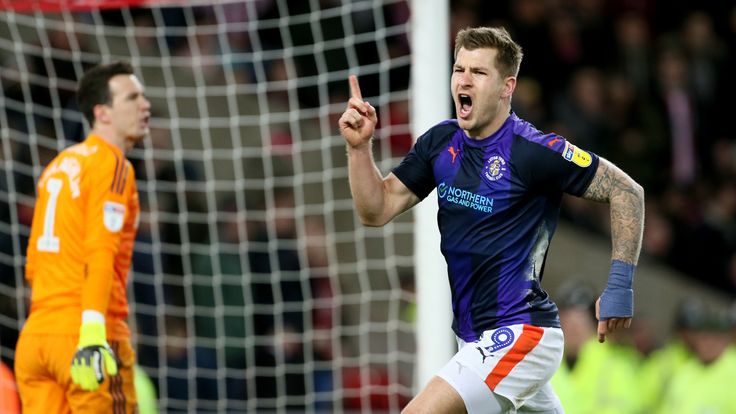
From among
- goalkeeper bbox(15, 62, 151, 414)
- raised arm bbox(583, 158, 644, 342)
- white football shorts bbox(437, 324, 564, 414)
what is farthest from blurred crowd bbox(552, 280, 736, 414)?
goalkeeper bbox(15, 62, 151, 414)

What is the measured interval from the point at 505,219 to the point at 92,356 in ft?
6.48

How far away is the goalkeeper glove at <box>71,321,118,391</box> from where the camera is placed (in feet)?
18.5

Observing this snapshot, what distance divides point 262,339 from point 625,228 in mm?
5469

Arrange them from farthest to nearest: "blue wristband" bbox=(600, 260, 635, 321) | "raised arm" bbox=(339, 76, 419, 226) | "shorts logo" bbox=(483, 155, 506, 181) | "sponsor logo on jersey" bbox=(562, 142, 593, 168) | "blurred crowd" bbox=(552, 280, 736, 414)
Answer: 1. "blurred crowd" bbox=(552, 280, 736, 414)
2. "raised arm" bbox=(339, 76, 419, 226)
3. "shorts logo" bbox=(483, 155, 506, 181)
4. "sponsor logo on jersey" bbox=(562, 142, 593, 168)
5. "blue wristband" bbox=(600, 260, 635, 321)

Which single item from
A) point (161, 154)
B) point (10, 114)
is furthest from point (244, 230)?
point (10, 114)

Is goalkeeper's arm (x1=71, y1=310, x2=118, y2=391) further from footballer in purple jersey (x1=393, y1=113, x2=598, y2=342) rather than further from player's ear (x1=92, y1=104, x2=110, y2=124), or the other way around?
footballer in purple jersey (x1=393, y1=113, x2=598, y2=342)

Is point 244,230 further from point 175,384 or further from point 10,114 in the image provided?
point 10,114

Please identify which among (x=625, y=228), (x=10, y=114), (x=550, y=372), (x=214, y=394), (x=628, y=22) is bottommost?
(x=214, y=394)

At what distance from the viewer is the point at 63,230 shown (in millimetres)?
5949

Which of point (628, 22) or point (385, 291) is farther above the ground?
point (628, 22)

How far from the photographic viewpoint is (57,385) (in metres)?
5.90

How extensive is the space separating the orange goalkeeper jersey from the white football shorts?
1.77 metres

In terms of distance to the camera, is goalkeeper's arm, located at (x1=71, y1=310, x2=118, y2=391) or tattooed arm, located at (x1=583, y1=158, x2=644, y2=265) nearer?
tattooed arm, located at (x1=583, y1=158, x2=644, y2=265)

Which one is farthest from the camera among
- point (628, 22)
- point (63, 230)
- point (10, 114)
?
point (628, 22)
